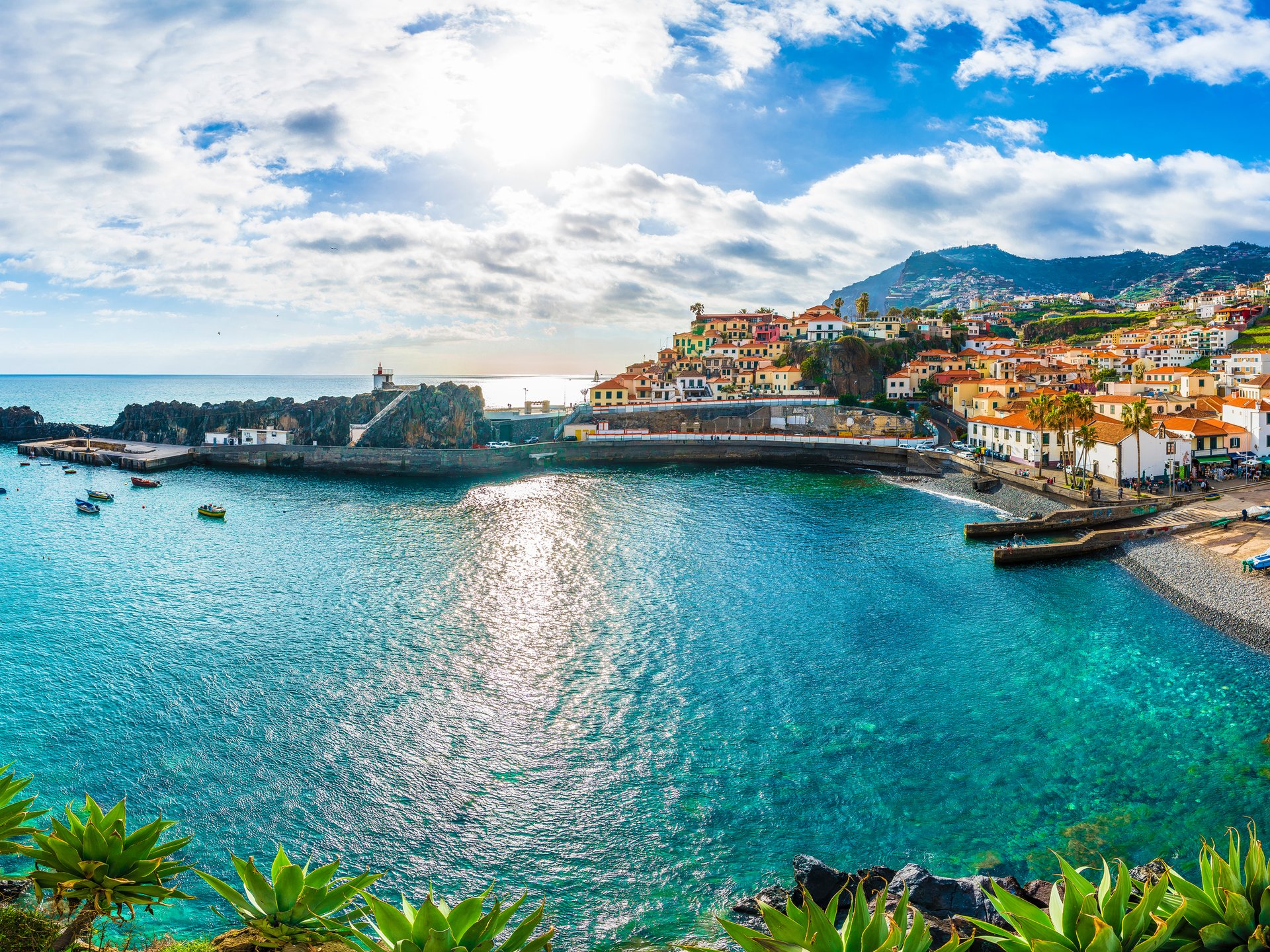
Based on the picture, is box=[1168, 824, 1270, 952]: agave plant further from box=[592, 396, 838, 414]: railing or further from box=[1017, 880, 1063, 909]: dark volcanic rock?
box=[592, 396, 838, 414]: railing

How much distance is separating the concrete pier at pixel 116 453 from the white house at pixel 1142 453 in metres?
103

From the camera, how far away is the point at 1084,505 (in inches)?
1977

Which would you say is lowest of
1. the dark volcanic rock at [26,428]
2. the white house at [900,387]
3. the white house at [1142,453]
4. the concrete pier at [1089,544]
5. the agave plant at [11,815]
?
the concrete pier at [1089,544]

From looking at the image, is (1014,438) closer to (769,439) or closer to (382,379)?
(769,439)

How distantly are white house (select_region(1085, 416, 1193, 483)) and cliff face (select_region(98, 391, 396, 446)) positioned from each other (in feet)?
278

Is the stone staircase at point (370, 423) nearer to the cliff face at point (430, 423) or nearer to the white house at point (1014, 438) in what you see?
the cliff face at point (430, 423)

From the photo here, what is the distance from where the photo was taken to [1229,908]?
7848mm

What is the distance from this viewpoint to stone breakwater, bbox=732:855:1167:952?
565 inches

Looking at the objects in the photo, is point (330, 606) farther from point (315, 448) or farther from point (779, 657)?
point (315, 448)

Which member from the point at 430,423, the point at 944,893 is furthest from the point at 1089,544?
the point at 430,423

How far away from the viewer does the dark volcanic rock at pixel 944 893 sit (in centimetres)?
1456

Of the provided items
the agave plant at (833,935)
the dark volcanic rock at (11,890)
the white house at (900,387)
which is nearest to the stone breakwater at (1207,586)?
the agave plant at (833,935)

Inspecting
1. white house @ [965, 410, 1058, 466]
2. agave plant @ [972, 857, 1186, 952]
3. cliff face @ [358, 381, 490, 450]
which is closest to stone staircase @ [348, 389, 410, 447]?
cliff face @ [358, 381, 490, 450]

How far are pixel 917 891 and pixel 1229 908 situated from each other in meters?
8.07
